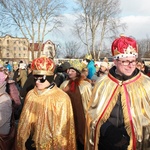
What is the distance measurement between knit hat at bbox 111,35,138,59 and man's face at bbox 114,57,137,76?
48mm

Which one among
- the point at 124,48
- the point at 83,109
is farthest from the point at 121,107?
the point at 83,109

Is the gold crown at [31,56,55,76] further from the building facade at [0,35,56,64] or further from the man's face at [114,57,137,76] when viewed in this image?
the building facade at [0,35,56,64]

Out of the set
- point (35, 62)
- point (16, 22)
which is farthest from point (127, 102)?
point (16, 22)

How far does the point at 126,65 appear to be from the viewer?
2924 millimetres

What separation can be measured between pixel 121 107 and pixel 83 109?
2.30 metres

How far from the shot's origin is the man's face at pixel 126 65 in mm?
2918

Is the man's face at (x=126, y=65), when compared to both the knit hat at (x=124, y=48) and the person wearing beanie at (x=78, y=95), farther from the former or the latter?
the person wearing beanie at (x=78, y=95)

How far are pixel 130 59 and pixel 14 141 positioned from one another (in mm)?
2360

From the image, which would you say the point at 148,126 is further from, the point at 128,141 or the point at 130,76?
the point at 130,76

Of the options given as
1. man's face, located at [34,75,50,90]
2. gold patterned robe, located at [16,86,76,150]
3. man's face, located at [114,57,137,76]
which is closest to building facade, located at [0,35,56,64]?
man's face, located at [34,75,50,90]

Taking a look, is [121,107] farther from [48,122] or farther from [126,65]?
[48,122]

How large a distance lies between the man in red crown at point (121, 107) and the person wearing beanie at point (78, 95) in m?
1.92

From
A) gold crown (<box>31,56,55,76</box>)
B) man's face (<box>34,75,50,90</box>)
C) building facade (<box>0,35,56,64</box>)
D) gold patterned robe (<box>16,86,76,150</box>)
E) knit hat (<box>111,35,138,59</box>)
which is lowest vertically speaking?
gold patterned robe (<box>16,86,76,150</box>)

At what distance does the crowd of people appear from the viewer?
2.91 meters
